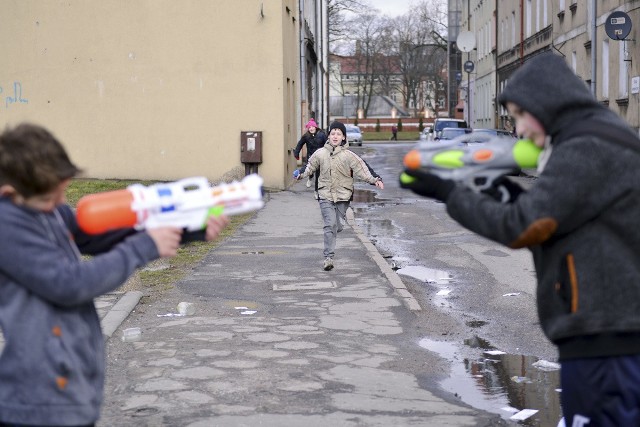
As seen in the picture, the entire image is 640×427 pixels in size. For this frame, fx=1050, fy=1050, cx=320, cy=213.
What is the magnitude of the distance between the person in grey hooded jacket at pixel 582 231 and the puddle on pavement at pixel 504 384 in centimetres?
269

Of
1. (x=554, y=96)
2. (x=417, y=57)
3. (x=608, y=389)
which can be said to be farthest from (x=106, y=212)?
(x=417, y=57)

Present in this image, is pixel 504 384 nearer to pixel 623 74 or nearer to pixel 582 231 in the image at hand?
pixel 582 231

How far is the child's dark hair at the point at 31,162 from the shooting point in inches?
117

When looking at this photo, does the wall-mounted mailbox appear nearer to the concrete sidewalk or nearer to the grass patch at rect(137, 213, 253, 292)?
the grass patch at rect(137, 213, 253, 292)

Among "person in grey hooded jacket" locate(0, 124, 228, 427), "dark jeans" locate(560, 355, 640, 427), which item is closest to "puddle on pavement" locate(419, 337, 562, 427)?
"dark jeans" locate(560, 355, 640, 427)

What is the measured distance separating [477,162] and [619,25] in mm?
21417

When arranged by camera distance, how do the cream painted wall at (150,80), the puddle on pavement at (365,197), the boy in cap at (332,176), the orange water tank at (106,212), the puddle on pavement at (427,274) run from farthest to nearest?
1. the cream painted wall at (150,80)
2. the puddle on pavement at (365,197)
3. the boy in cap at (332,176)
4. the puddle on pavement at (427,274)
5. the orange water tank at (106,212)

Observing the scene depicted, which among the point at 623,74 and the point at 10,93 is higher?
the point at 623,74

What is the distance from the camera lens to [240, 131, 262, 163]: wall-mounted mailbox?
2495 centimetres

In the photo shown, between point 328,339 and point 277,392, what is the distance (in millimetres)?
1708

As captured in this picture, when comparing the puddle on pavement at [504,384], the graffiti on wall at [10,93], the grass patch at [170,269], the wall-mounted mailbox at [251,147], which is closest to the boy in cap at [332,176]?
the grass patch at [170,269]

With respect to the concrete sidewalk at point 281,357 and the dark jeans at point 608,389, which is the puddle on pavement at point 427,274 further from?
the dark jeans at point 608,389

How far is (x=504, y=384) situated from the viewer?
266 inches

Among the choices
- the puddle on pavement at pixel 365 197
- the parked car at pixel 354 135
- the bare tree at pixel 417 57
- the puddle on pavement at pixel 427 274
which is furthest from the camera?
the bare tree at pixel 417 57
